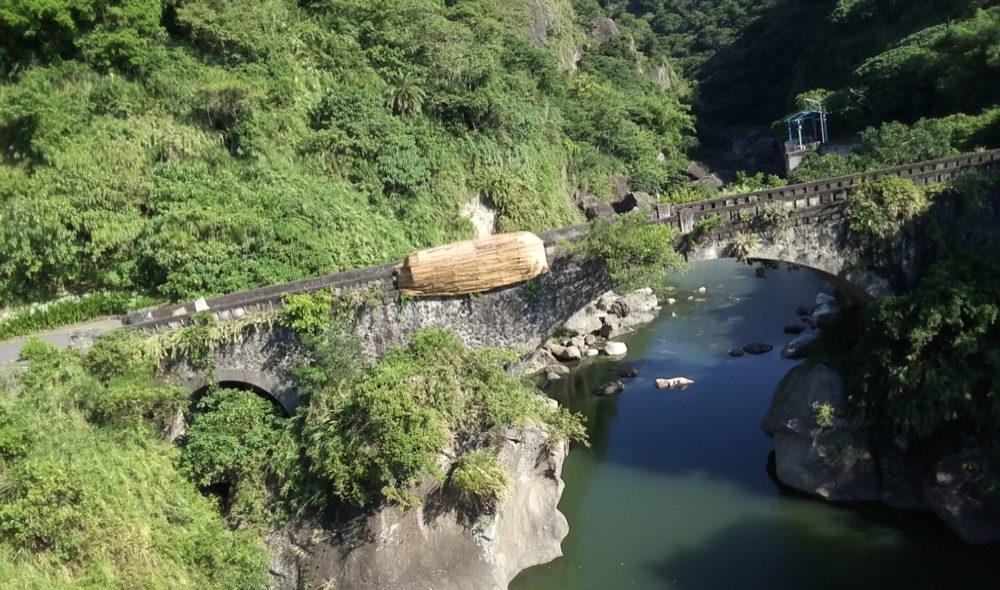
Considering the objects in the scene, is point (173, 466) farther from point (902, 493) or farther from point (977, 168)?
point (977, 168)

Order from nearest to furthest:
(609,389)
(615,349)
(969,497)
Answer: (969,497) → (609,389) → (615,349)

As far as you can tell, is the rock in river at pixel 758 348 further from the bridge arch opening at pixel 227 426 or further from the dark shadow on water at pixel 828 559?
the bridge arch opening at pixel 227 426

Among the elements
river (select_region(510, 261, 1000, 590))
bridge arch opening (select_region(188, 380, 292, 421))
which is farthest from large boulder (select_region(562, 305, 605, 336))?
bridge arch opening (select_region(188, 380, 292, 421))

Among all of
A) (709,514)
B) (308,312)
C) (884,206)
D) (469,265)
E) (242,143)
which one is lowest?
(709,514)

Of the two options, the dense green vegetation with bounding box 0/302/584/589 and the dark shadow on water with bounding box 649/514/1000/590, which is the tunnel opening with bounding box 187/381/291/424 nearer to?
the dense green vegetation with bounding box 0/302/584/589

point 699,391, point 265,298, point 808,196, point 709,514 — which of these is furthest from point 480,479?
point 699,391

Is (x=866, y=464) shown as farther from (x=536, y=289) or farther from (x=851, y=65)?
(x=851, y=65)

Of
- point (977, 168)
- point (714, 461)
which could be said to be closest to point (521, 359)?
point (714, 461)
